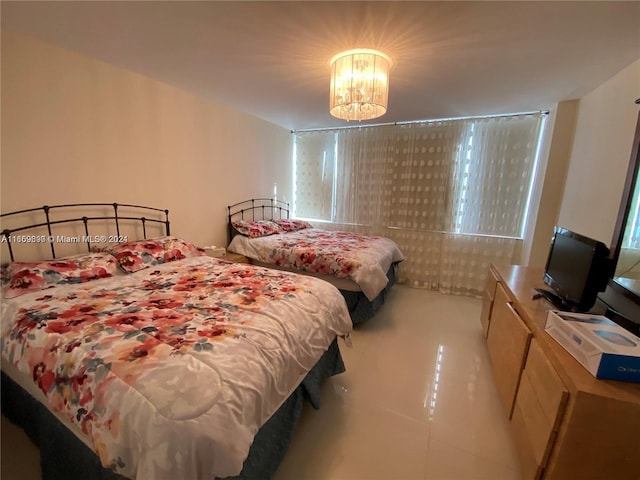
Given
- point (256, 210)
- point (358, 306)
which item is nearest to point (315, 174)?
point (256, 210)

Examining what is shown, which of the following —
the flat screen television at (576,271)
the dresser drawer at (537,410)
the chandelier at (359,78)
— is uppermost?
the chandelier at (359,78)

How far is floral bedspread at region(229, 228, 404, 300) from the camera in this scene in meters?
2.53

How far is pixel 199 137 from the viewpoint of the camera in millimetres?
2902

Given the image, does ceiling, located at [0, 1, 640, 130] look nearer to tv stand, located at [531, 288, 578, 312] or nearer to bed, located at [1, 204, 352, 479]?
bed, located at [1, 204, 352, 479]

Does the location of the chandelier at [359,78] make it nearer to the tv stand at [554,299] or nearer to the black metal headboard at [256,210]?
the tv stand at [554,299]

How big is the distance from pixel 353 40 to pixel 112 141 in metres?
2.03

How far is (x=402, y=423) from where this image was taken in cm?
162

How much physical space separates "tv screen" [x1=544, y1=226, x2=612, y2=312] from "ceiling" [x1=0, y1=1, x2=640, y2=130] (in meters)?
1.19

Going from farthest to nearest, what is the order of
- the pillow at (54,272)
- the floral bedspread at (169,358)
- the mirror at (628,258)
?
the pillow at (54,272) < the mirror at (628,258) < the floral bedspread at (169,358)

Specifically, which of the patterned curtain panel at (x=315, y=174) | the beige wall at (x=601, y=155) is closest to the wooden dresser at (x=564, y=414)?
the beige wall at (x=601, y=155)

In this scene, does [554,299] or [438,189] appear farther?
[438,189]

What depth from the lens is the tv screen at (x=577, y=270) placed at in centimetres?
137

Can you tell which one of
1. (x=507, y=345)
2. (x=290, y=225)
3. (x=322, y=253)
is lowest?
(x=507, y=345)

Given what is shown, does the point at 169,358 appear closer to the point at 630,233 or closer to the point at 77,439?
the point at 77,439
